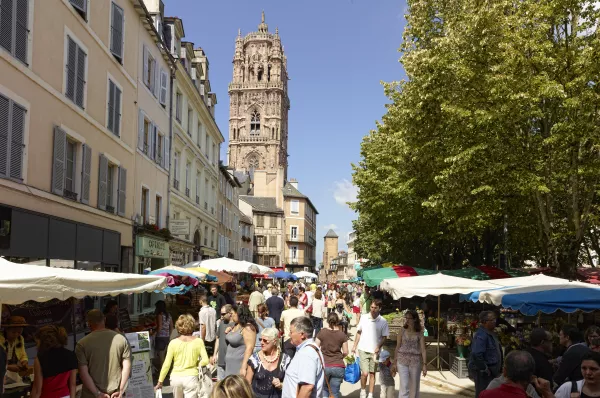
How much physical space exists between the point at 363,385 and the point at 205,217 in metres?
24.4

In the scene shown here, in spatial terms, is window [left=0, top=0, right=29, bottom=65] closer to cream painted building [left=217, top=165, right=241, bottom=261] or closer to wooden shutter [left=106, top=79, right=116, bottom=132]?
wooden shutter [left=106, top=79, right=116, bottom=132]

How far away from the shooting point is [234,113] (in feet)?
327

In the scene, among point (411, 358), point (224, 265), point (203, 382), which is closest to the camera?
point (203, 382)

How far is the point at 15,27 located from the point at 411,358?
940cm

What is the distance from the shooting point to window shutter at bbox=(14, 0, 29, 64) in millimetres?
11133

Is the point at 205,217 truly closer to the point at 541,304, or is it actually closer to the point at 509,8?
the point at 509,8

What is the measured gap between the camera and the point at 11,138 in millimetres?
10930

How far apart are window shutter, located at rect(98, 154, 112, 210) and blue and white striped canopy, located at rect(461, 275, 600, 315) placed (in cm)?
1055

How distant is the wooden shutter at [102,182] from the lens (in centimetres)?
1589

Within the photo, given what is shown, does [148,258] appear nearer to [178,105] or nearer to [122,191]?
[122,191]

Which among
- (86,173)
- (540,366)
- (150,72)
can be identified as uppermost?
(150,72)

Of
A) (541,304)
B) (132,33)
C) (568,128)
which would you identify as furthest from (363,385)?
(132,33)

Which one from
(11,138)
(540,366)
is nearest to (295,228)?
(11,138)

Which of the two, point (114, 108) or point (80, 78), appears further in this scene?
point (114, 108)
